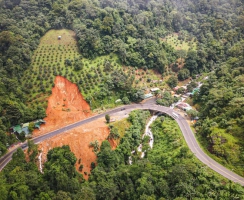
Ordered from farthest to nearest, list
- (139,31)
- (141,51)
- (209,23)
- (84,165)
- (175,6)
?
(175,6), (209,23), (139,31), (141,51), (84,165)

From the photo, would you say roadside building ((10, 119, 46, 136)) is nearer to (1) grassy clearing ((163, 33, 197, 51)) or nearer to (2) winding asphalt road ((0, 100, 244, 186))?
(2) winding asphalt road ((0, 100, 244, 186))

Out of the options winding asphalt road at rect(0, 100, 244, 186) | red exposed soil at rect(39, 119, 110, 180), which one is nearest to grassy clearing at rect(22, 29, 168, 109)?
winding asphalt road at rect(0, 100, 244, 186)

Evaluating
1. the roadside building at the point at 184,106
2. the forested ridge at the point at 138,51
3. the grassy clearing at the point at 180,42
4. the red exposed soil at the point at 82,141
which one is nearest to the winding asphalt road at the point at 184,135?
the forested ridge at the point at 138,51

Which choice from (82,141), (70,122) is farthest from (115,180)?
(70,122)

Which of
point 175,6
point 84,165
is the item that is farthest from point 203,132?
point 175,6

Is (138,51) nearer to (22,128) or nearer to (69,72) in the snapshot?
(69,72)

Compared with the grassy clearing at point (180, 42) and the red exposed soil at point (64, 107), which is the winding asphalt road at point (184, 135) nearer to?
the red exposed soil at point (64, 107)

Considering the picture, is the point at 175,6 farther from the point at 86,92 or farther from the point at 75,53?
the point at 86,92
